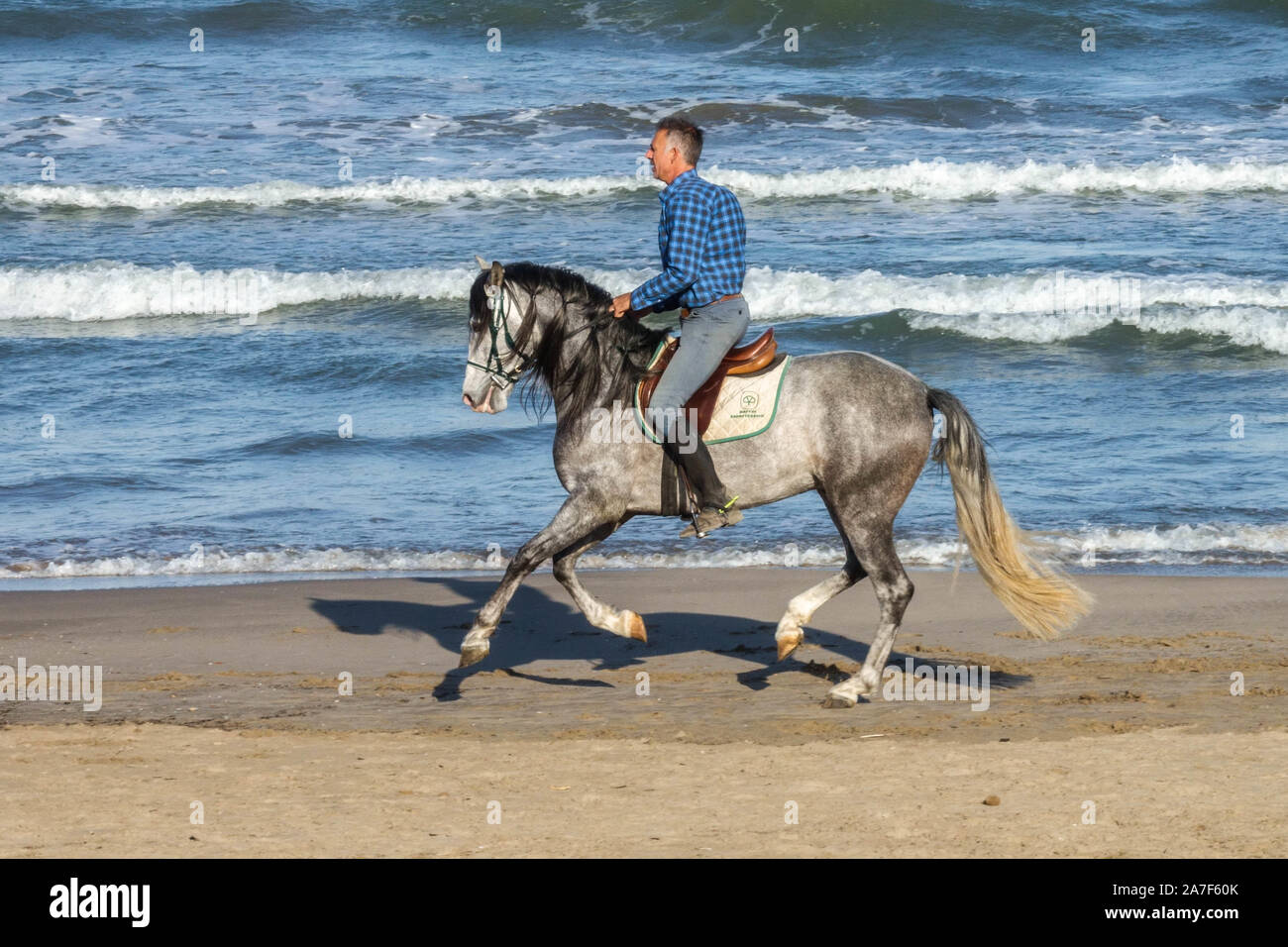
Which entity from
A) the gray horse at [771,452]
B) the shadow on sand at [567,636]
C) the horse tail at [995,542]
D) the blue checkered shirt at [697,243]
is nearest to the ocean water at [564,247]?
the shadow on sand at [567,636]

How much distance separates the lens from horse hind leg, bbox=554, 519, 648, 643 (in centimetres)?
722

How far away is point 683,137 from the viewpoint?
6887 millimetres

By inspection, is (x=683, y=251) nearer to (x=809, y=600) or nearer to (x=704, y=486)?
(x=704, y=486)

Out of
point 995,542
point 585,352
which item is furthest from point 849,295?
point 585,352

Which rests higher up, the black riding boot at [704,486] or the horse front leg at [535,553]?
the black riding boot at [704,486]

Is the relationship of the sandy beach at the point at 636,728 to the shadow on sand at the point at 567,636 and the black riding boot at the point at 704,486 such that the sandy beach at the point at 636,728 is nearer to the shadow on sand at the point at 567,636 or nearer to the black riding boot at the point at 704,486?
the shadow on sand at the point at 567,636

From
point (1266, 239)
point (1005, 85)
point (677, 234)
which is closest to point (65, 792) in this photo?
point (677, 234)

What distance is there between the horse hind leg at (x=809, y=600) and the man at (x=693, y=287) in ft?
2.01

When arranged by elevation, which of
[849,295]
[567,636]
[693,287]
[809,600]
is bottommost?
[567,636]

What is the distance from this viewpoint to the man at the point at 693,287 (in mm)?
6875

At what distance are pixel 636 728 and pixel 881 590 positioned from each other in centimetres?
147

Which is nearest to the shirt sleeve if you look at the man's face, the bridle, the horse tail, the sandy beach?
the man's face

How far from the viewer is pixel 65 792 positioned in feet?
19.0
